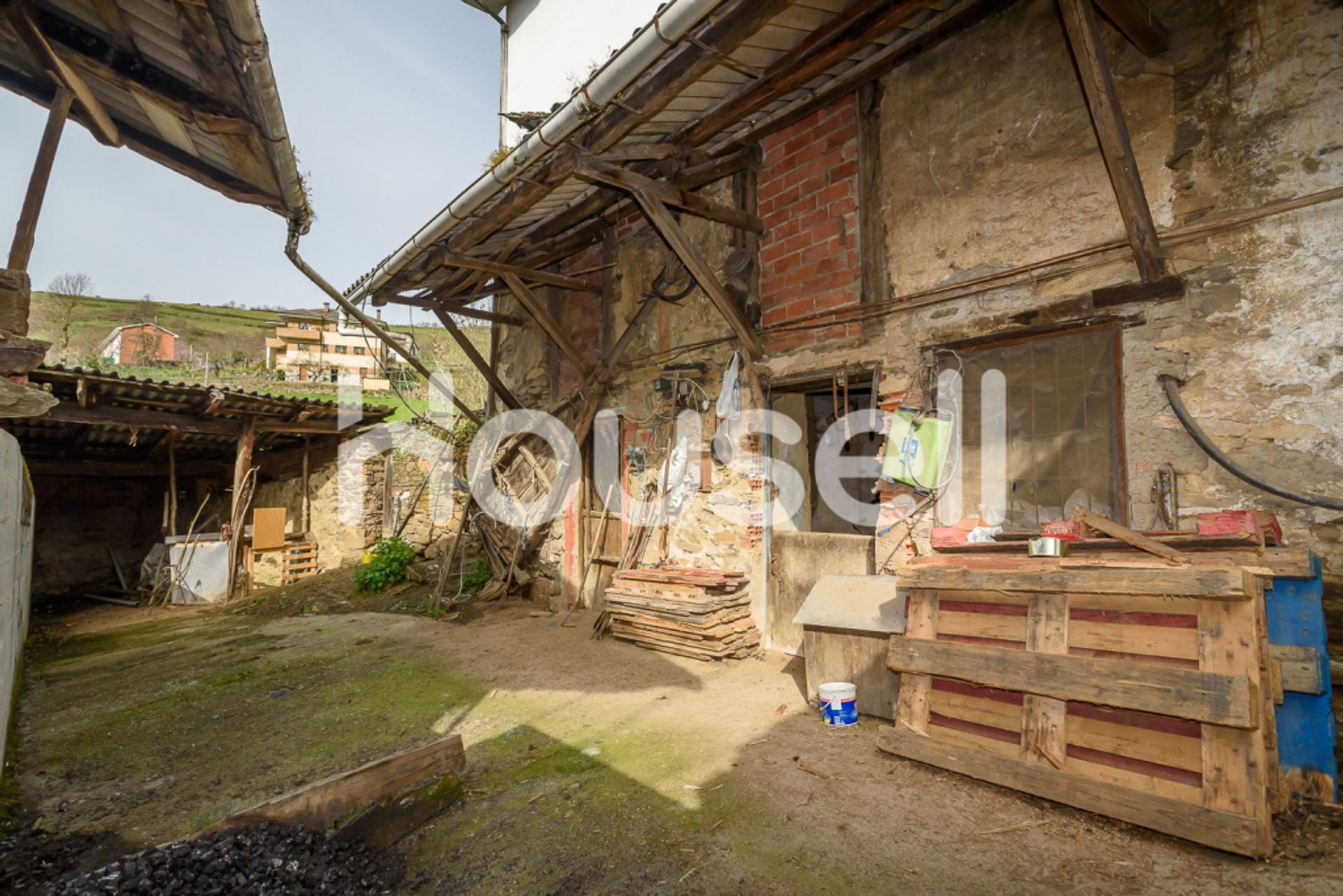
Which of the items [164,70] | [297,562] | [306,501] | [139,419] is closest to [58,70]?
[164,70]

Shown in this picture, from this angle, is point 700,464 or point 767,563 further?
point 700,464

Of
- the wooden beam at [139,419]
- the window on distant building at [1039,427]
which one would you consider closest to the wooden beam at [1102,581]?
the window on distant building at [1039,427]

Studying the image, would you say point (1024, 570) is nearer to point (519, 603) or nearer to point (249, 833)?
point (249, 833)

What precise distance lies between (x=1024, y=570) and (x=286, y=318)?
53253mm

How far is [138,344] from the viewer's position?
1694 inches

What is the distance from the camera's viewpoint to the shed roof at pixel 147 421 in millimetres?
8281

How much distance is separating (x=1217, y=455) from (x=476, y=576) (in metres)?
8.24

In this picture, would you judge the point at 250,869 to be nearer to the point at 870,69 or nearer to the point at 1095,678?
the point at 1095,678

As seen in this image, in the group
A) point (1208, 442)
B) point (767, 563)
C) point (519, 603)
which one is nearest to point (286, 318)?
point (519, 603)

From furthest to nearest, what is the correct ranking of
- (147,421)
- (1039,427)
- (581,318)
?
1. (147,421)
2. (581,318)
3. (1039,427)

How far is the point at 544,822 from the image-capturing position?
9.53 feet

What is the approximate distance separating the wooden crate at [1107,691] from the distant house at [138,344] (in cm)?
4730

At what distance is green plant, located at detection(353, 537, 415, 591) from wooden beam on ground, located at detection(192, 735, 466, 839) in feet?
22.5

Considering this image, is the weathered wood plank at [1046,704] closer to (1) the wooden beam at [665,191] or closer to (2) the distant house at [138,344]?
(1) the wooden beam at [665,191]
